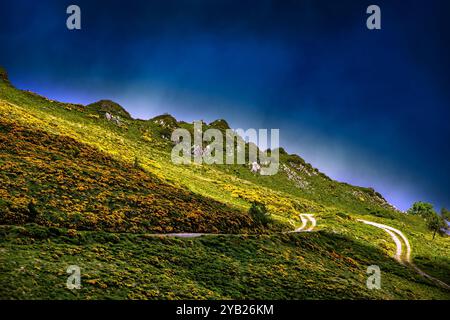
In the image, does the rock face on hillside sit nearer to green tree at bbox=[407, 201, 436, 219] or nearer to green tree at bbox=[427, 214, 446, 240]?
green tree at bbox=[427, 214, 446, 240]

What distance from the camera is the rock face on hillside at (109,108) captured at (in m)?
126

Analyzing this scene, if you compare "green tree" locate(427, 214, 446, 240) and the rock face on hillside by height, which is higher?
the rock face on hillside

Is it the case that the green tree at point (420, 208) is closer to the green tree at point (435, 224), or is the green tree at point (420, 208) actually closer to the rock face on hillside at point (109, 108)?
the green tree at point (435, 224)

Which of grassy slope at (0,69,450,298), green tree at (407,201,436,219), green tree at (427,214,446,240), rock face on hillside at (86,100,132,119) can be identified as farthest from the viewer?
green tree at (407,201,436,219)

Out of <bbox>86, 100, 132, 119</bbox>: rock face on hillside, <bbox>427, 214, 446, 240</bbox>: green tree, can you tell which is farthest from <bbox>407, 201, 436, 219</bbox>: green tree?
<bbox>86, 100, 132, 119</bbox>: rock face on hillside

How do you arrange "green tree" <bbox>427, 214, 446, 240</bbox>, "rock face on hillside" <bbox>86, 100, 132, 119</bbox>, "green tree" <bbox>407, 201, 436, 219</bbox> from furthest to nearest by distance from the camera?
"green tree" <bbox>407, 201, 436, 219</bbox>, "rock face on hillside" <bbox>86, 100, 132, 119</bbox>, "green tree" <bbox>427, 214, 446, 240</bbox>

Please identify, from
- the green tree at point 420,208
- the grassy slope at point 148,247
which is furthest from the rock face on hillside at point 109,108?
the green tree at point 420,208

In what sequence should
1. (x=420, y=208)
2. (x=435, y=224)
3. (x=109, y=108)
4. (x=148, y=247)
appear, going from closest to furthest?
1. (x=148, y=247)
2. (x=435, y=224)
3. (x=109, y=108)
4. (x=420, y=208)

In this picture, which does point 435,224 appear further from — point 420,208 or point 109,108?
point 109,108

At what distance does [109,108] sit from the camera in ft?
449

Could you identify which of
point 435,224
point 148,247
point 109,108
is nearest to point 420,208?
point 435,224

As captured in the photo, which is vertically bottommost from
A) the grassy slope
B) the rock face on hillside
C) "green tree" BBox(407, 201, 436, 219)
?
"green tree" BBox(407, 201, 436, 219)

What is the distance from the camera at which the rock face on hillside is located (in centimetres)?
12630
